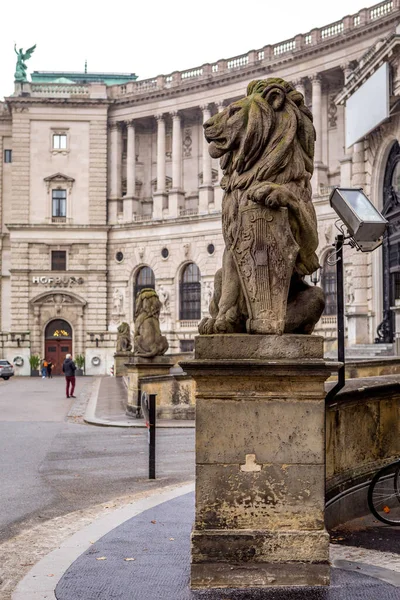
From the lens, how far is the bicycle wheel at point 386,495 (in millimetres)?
8055

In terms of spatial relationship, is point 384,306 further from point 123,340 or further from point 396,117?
point 123,340

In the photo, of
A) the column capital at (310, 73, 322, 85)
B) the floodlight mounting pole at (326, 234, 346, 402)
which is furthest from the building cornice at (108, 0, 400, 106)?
the floodlight mounting pole at (326, 234, 346, 402)

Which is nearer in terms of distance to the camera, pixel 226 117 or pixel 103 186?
pixel 226 117

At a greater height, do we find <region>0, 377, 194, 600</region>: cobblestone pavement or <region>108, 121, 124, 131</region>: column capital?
<region>108, 121, 124, 131</region>: column capital

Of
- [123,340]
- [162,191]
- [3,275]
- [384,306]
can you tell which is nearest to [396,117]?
[384,306]

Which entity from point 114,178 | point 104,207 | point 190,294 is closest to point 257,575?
point 190,294

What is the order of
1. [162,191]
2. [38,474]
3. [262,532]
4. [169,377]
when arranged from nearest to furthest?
[262,532] → [38,474] → [169,377] → [162,191]

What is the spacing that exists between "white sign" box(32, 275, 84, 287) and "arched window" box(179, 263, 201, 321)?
8.32 metres

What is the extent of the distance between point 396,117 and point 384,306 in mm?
8159

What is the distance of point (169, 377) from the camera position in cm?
2198

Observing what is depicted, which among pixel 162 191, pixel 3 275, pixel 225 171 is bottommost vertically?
pixel 225 171

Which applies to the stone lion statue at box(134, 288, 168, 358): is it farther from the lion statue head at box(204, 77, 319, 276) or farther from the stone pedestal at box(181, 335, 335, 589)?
the stone pedestal at box(181, 335, 335, 589)

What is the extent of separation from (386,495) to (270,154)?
3.69m

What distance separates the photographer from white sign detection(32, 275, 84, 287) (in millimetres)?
65500
